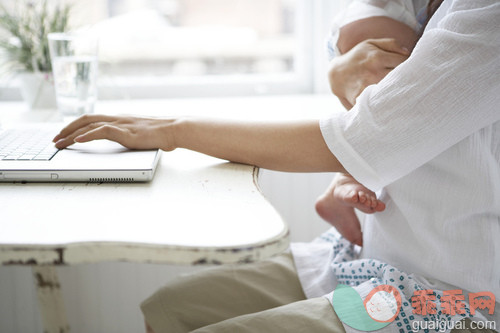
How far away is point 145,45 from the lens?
174 cm

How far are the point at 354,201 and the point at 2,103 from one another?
1.27m

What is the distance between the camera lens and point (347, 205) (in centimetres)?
88

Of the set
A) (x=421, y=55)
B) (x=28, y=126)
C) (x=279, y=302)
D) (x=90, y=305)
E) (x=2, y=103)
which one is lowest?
(x=90, y=305)

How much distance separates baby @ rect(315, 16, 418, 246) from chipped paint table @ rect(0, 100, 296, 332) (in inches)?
7.8

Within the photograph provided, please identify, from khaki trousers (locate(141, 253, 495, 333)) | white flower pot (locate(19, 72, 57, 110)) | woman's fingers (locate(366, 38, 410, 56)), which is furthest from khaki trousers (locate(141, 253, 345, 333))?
white flower pot (locate(19, 72, 57, 110))

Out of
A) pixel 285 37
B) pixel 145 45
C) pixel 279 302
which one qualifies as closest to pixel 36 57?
pixel 145 45

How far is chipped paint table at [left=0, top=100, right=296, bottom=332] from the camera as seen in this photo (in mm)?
488

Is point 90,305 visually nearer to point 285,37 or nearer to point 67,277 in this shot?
point 67,277

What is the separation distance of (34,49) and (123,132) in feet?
2.54

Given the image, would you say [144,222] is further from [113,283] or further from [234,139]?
[113,283]

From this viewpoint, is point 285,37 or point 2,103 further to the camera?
point 285,37

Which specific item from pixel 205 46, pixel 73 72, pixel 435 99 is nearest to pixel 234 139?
pixel 435 99

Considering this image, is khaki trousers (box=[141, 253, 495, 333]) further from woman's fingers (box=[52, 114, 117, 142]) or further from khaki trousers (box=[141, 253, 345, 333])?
woman's fingers (box=[52, 114, 117, 142])

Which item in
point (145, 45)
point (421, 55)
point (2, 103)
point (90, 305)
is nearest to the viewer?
point (421, 55)
